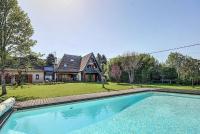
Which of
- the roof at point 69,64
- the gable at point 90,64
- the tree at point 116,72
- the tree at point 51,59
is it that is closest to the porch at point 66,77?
the roof at point 69,64

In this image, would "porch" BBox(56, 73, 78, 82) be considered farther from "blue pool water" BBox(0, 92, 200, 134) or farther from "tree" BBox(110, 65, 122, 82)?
"blue pool water" BBox(0, 92, 200, 134)

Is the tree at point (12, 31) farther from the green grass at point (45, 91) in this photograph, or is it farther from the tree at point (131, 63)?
the tree at point (131, 63)

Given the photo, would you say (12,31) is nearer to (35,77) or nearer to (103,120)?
Answer: (103,120)

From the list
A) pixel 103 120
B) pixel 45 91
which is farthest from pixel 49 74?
pixel 103 120

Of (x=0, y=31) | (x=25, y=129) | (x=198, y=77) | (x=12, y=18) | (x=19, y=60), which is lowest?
(x=25, y=129)

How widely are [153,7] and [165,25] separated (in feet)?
13.5

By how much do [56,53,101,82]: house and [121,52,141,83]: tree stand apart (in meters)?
6.27

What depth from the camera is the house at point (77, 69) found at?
132 feet

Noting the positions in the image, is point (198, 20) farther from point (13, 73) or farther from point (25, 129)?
point (13, 73)

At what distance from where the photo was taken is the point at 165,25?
21625 mm

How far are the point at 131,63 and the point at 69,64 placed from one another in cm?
1349

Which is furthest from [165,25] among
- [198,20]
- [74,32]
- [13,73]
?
[13,73]

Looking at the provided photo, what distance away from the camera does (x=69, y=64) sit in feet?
135

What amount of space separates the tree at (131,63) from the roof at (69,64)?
11043 mm
